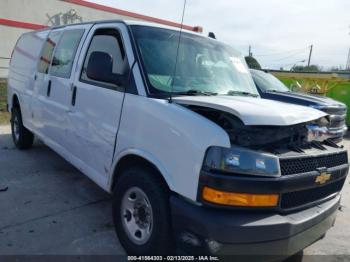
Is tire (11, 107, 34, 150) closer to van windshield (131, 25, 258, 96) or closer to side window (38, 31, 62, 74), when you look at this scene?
side window (38, 31, 62, 74)

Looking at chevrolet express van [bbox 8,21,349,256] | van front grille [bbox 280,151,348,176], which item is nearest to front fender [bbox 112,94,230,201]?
chevrolet express van [bbox 8,21,349,256]

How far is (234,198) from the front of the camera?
242 cm

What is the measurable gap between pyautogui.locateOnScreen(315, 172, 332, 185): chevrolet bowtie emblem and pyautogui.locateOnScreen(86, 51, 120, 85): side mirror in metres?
1.92

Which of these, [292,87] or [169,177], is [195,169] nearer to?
[169,177]

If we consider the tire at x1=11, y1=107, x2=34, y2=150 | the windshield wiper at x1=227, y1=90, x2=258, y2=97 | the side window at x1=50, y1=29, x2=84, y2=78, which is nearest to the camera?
the windshield wiper at x1=227, y1=90, x2=258, y2=97

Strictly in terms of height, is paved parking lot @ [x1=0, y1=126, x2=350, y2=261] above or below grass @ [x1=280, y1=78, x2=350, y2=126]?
below

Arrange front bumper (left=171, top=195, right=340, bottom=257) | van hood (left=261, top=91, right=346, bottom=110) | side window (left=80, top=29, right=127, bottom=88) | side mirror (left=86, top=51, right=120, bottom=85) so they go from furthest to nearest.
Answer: van hood (left=261, top=91, right=346, bottom=110) < side window (left=80, top=29, right=127, bottom=88) < side mirror (left=86, top=51, right=120, bottom=85) < front bumper (left=171, top=195, right=340, bottom=257)

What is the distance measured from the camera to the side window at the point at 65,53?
4381mm

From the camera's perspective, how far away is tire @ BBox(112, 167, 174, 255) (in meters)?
2.74

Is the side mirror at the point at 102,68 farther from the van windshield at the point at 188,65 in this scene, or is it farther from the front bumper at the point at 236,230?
the front bumper at the point at 236,230

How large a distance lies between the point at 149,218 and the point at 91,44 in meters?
2.14

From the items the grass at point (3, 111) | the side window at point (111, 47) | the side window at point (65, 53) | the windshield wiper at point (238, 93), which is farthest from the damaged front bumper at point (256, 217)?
the grass at point (3, 111)

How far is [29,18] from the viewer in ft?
59.8

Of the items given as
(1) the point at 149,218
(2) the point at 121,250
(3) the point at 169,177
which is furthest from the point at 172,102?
(2) the point at 121,250
